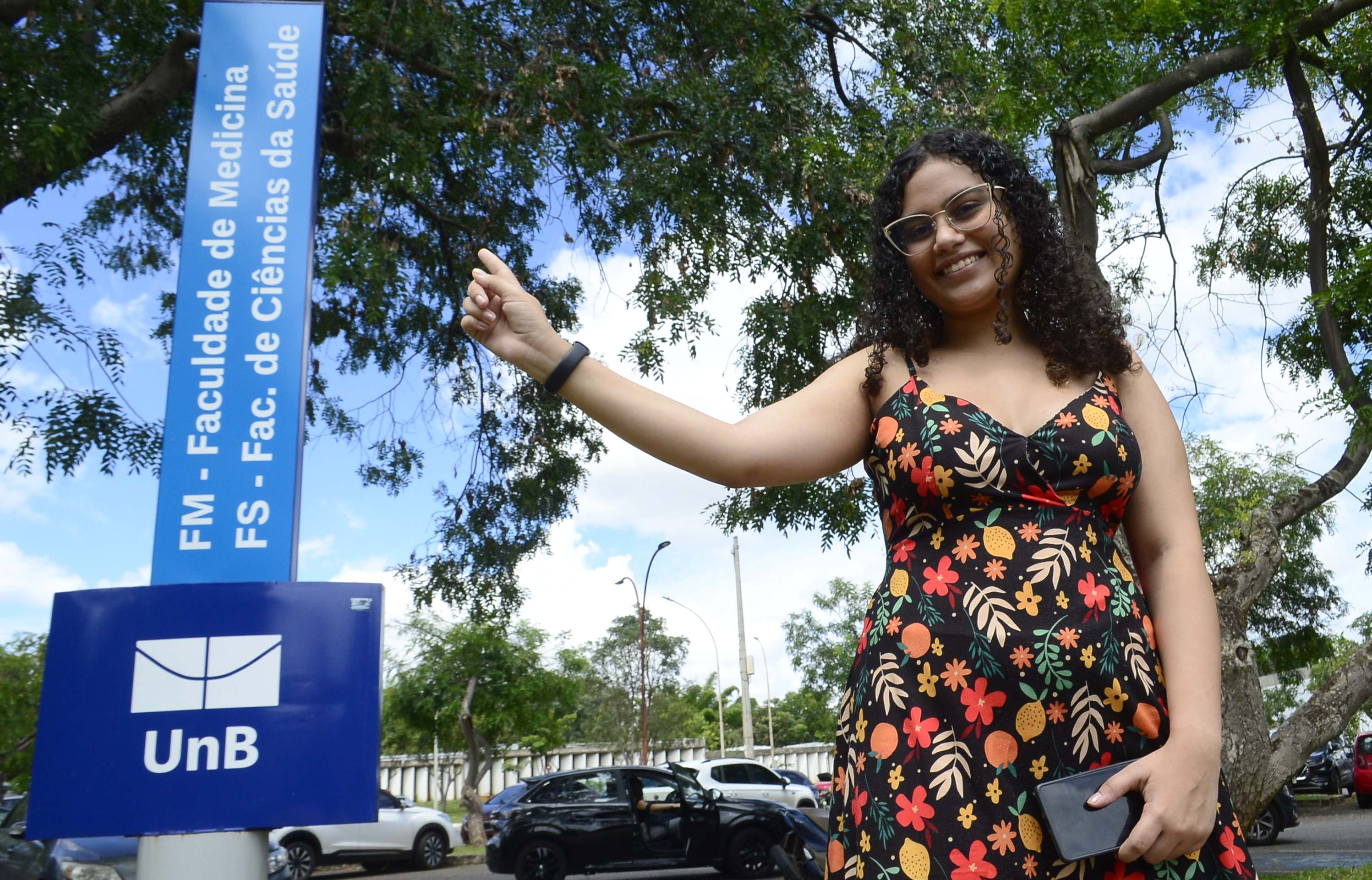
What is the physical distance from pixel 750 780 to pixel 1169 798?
17312 millimetres

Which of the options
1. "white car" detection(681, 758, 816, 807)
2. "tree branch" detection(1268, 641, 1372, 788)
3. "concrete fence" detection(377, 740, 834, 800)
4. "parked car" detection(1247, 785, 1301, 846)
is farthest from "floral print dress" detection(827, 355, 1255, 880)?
"concrete fence" detection(377, 740, 834, 800)

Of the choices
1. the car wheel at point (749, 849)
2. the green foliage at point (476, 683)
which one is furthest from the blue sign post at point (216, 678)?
the green foliage at point (476, 683)

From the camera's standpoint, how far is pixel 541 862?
12414mm

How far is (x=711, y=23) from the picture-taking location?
7.67 meters

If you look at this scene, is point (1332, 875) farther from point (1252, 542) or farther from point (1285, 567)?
point (1285, 567)

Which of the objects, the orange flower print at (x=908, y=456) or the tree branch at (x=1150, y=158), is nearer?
the orange flower print at (x=908, y=456)

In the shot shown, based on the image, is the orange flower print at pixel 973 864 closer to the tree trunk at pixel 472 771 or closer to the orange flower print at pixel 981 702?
the orange flower print at pixel 981 702

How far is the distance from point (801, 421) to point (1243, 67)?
671 centimetres

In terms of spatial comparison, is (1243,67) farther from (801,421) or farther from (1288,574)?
(1288,574)

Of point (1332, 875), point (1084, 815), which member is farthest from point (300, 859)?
point (1084, 815)

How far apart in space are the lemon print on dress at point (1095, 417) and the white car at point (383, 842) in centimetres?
1442

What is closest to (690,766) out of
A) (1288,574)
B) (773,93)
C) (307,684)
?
(1288,574)

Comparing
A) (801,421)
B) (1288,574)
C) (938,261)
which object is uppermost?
(1288,574)

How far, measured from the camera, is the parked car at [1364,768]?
19438 mm
